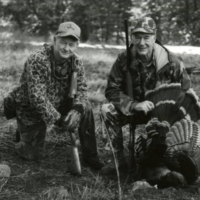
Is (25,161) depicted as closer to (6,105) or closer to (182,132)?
(6,105)

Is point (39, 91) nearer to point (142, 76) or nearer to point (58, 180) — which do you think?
point (58, 180)

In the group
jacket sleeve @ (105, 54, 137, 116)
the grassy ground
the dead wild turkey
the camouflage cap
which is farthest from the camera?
Result: jacket sleeve @ (105, 54, 137, 116)

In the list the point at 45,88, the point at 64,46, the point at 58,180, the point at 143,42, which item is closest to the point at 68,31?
the point at 64,46

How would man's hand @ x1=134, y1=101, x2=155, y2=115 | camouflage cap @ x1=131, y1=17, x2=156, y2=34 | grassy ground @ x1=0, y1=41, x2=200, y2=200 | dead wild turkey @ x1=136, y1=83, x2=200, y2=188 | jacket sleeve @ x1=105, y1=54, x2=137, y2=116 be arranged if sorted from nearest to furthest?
grassy ground @ x1=0, y1=41, x2=200, y2=200 → dead wild turkey @ x1=136, y1=83, x2=200, y2=188 → man's hand @ x1=134, y1=101, x2=155, y2=115 → camouflage cap @ x1=131, y1=17, x2=156, y2=34 → jacket sleeve @ x1=105, y1=54, x2=137, y2=116

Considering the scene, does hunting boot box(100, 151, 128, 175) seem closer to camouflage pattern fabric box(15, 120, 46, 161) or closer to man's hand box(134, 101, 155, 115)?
man's hand box(134, 101, 155, 115)

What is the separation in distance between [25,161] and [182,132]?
1.76 m

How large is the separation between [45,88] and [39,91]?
11 cm

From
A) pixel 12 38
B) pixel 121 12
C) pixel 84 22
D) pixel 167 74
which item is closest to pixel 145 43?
pixel 167 74

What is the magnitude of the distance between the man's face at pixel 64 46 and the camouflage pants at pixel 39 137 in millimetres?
632

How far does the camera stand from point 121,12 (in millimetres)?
32844

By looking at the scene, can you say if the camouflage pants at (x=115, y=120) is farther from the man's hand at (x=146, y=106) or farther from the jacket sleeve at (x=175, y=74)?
the jacket sleeve at (x=175, y=74)

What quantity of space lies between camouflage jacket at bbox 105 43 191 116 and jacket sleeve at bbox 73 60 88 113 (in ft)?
0.89

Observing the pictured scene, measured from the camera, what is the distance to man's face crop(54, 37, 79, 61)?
13.4 feet

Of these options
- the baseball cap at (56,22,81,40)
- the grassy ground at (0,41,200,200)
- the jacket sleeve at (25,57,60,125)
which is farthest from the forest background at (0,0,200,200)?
the baseball cap at (56,22,81,40)
